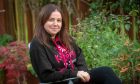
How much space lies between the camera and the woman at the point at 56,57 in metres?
3.71

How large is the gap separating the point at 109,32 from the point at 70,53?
172cm

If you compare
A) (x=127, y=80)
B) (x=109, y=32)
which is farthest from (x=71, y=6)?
(x=127, y=80)

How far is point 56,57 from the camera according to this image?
382 cm

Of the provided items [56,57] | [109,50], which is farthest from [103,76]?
[109,50]

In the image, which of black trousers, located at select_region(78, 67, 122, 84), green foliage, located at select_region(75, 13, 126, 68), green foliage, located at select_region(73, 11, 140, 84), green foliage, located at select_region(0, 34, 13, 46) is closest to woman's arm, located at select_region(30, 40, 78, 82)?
black trousers, located at select_region(78, 67, 122, 84)

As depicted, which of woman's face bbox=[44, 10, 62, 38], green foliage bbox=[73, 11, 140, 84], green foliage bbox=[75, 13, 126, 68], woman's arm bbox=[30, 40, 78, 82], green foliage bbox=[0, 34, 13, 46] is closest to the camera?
woman's arm bbox=[30, 40, 78, 82]

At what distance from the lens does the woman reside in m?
3.71

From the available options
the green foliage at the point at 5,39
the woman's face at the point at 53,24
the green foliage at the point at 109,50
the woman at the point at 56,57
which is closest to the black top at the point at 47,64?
the woman at the point at 56,57

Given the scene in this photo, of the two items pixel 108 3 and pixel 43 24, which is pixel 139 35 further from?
pixel 43 24

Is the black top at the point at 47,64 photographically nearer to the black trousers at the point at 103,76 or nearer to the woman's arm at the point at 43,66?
the woman's arm at the point at 43,66

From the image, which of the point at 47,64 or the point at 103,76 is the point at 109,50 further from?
the point at 47,64

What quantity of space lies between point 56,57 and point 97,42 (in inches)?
65.3

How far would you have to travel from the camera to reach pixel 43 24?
3904 mm

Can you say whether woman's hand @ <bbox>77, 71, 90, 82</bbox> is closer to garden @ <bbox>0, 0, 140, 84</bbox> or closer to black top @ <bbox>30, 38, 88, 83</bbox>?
black top @ <bbox>30, 38, 88, 83</bbox>
